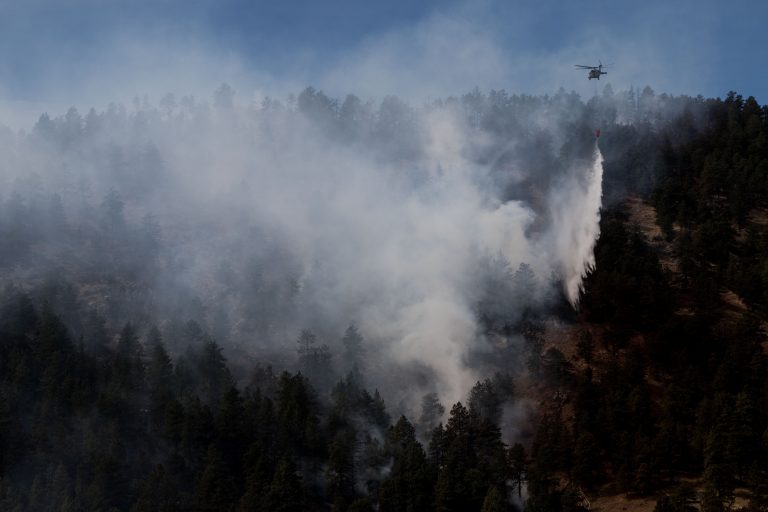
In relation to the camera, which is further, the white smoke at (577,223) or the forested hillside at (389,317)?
the white smoke at (577,223)

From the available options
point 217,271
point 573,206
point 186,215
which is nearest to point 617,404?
point 573,206

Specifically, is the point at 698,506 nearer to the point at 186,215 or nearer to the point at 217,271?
the point at 217,271

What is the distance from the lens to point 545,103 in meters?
172

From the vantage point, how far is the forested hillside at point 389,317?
2835 inches

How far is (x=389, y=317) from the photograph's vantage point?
4353 inches

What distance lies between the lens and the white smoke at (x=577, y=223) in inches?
4190

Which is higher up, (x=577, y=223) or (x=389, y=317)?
(x=577, y=223)

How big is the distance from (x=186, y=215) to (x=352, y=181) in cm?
3751

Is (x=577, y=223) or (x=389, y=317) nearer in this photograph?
(x=389, y=317)

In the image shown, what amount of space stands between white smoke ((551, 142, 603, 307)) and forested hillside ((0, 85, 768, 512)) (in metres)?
1.31

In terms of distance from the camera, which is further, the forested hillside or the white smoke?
the white smoke

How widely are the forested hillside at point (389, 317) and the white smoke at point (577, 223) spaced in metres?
1.31

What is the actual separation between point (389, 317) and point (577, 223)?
116ft

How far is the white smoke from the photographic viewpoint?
349 ft
